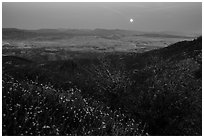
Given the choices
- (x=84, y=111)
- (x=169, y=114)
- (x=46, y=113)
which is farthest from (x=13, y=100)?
(x=169, y=114)

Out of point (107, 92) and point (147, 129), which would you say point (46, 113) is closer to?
point (147, 129)

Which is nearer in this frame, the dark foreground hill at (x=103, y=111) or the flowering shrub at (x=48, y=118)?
the flowering shrub at (x=48, y=118)

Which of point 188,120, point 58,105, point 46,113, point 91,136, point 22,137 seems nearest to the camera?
point 22,137

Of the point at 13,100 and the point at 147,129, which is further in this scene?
the point at 147,129

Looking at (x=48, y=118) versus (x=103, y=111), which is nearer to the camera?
(x=48, y=118)

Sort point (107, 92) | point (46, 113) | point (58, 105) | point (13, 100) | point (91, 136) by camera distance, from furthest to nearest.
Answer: point (107, 92)
point (58, 105)
point (13, 100)
point (46, 113)
point (91, 136)

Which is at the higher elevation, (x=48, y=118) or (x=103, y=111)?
(x=48, y=118)

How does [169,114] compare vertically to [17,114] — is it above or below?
below

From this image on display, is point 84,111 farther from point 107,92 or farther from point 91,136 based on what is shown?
point 107,92

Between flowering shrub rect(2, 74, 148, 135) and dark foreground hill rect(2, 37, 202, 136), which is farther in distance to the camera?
dark foreground hill rect(2, 37, 202, 136)
